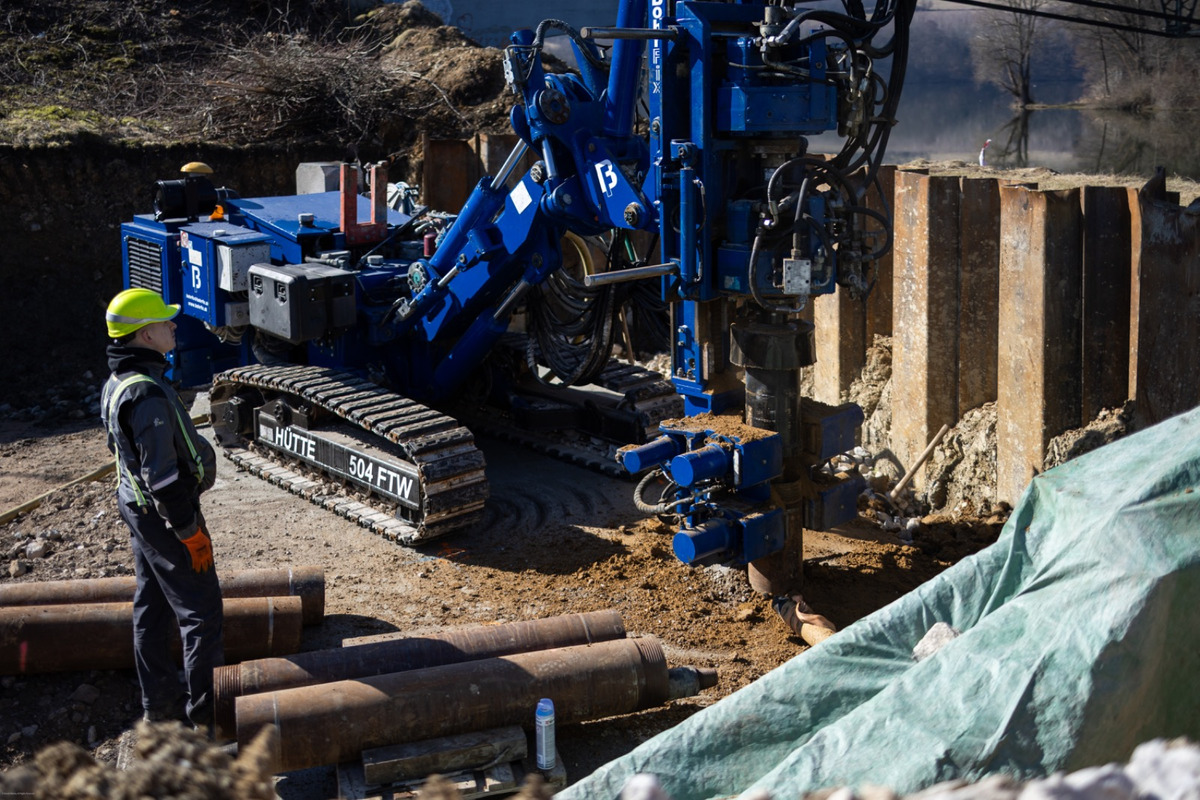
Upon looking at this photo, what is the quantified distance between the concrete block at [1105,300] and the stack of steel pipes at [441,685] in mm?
3228

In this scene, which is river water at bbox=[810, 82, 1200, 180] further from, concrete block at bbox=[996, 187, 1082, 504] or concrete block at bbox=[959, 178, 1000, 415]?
concrete block at bbox=[996, 187, 1082, 504]

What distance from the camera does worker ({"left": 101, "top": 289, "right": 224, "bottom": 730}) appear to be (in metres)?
5.28

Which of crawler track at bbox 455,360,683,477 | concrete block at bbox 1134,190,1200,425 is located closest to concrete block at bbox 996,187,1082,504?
concrete block at bbox 1134,190,1200,425

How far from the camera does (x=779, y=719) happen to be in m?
4.21

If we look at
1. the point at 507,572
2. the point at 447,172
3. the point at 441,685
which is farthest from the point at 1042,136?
the point at 441,685


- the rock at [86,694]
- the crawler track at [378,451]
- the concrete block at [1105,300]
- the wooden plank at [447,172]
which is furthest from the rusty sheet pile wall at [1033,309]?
the wooden plank at [447,172]

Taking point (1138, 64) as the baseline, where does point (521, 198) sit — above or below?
below

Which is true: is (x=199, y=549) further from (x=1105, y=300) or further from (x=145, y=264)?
(x=1105, y=300)

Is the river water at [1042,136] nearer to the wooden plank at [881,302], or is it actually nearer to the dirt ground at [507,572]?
the wooden plank at [881,302]

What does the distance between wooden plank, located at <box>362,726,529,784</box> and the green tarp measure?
3.52 feet

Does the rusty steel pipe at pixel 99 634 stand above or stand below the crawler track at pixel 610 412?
below

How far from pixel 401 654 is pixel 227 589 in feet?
3.95

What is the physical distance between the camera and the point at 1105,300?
23.9 feet

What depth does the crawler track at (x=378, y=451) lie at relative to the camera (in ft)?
25.1
